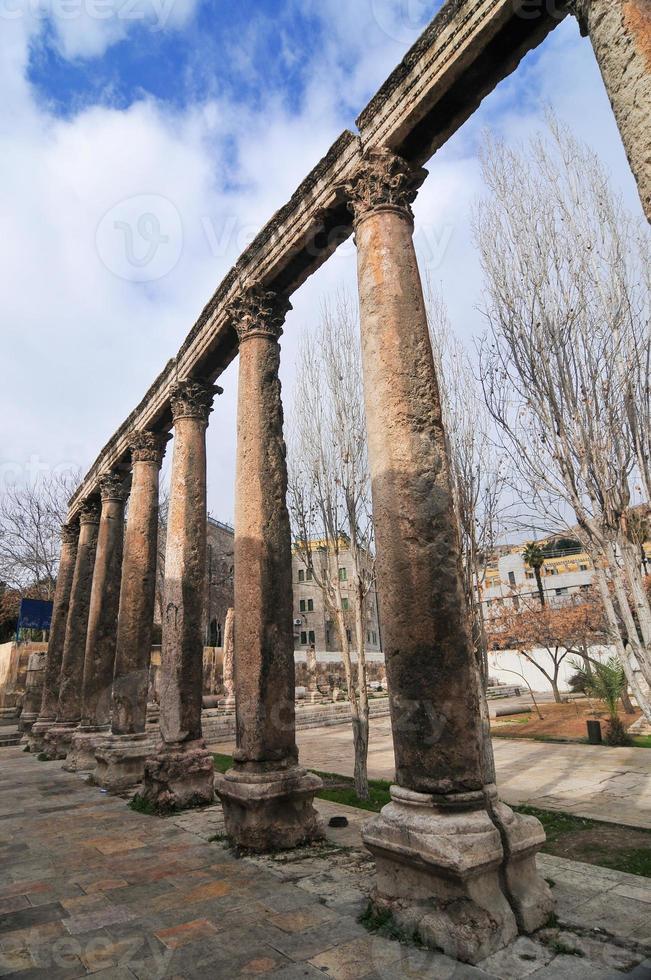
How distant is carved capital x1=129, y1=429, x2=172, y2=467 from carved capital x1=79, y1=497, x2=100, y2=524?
13.7 feet

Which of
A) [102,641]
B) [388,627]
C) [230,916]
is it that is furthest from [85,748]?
[388,627]

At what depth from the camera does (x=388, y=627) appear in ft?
13.0

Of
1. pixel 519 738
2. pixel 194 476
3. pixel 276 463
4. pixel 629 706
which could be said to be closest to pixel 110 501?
pixel 194 476

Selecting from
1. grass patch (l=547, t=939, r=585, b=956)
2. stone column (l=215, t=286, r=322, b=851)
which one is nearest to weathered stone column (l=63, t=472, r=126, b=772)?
stone column (l=215, t=286, r=322, b=851)

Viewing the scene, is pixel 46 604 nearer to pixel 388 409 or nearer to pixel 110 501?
pixel 110 501

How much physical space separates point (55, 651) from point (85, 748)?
14.7 ft

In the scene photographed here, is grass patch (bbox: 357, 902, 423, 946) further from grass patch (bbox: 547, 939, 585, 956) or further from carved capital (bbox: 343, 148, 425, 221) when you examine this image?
carved capital (bbox: 343, 148, 425, 221)

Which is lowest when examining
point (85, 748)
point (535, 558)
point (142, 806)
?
point (142, 806)

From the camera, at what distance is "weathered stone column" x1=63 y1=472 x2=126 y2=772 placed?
35.2 feet

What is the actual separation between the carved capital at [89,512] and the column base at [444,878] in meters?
11.8

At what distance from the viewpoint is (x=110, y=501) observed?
465 inches

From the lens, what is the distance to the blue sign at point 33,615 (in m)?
19.4

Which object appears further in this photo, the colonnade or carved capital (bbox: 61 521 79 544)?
carved capital (bbox: 61 521 79 544)

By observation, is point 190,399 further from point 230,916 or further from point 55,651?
point 55,651
